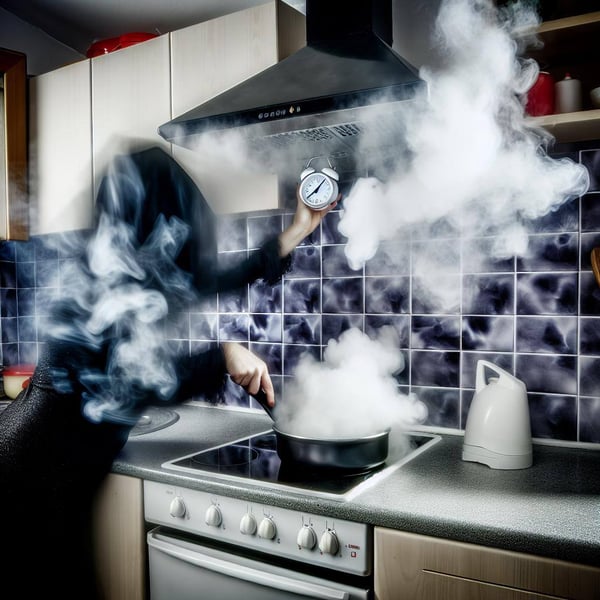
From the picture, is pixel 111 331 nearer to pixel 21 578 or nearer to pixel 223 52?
pixel 21 578

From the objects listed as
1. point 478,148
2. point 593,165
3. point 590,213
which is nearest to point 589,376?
point 590,213

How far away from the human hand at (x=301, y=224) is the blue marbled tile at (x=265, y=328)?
12.7 inches

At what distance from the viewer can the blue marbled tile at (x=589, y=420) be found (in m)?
1.60

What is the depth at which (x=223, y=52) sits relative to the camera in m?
1.71

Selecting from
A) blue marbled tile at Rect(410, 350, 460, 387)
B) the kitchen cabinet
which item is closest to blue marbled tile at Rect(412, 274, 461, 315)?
blue marbled tile at Rect(410, 350, 460, 387)

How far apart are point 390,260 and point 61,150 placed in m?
1.30

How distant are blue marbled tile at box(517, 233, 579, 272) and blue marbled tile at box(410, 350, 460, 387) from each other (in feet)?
1.15

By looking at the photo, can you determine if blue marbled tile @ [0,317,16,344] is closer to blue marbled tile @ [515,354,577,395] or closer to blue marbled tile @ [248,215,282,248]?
blue marbled tile @ [248,215,282,248]

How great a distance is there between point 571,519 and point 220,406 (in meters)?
1.44

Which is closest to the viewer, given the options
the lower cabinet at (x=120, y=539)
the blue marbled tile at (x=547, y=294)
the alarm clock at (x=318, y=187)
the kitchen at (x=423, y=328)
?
the kitchen at (x=423, y=328)

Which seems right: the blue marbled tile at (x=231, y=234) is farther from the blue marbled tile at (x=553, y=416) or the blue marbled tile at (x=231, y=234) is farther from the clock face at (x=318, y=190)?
the blue marbled tile at (x=553, y=416)

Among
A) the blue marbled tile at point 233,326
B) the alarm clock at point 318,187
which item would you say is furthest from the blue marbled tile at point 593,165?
the blue marbled tile at point 233,326

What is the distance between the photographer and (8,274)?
2.60 meters

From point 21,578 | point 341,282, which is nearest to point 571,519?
point 341,282
